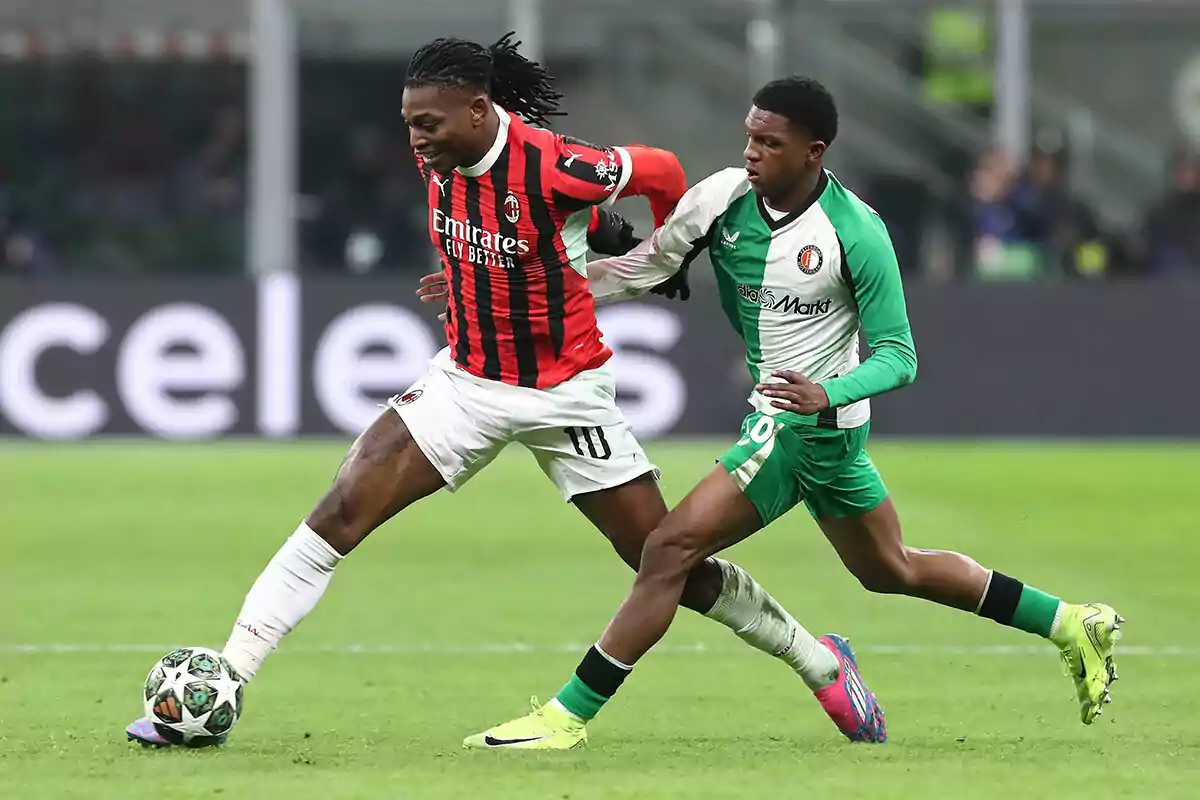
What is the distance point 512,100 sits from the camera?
25.2 ft

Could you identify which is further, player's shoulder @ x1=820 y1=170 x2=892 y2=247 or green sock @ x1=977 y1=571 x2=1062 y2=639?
green sock @ x1=977 y1=571 x2=1062 y2=639

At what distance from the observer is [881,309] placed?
700cm

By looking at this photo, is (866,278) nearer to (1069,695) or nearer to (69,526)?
(1069,695)

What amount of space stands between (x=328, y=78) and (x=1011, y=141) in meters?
6.75

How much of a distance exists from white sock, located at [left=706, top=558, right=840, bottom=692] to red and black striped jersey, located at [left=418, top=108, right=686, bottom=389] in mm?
883

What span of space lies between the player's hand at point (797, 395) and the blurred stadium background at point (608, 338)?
3.56 ft


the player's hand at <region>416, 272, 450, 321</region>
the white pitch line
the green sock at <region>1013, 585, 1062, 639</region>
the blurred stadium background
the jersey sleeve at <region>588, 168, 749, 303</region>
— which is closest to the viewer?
the jersey sleeve at <region>588, 168, 749, 303</region>

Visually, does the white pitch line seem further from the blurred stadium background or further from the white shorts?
the white shorts

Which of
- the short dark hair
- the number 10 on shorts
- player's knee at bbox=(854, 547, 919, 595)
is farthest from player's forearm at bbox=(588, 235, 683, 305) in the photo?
player's knee at bbox=(854, 547, 919, 595)

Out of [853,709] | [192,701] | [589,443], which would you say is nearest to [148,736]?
[192,701]

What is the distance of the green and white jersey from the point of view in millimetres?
7023

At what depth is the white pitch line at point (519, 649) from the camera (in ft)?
30.5

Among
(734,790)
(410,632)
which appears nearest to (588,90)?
(410,632)

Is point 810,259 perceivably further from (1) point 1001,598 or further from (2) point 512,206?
(1) point 1001,598
